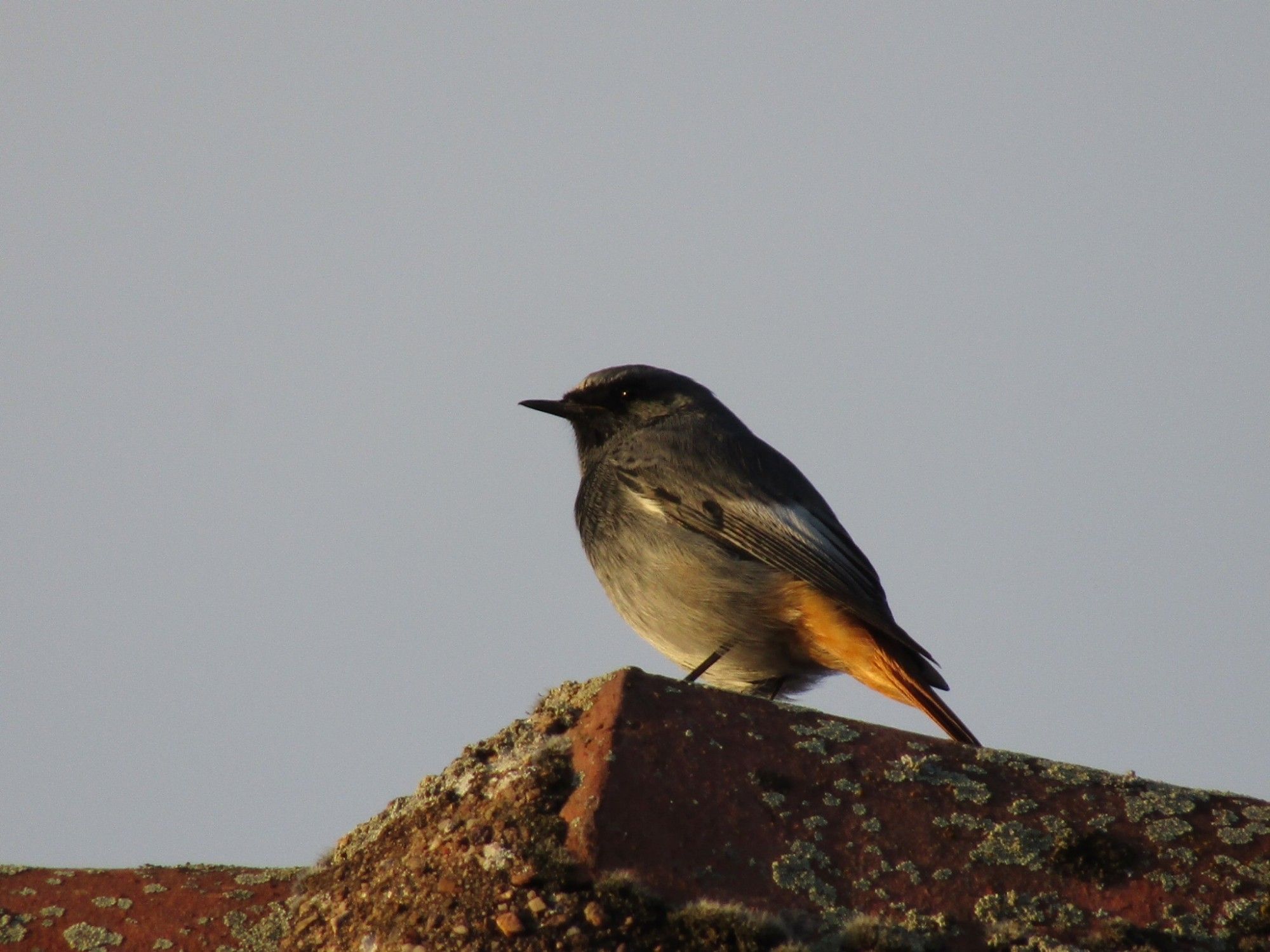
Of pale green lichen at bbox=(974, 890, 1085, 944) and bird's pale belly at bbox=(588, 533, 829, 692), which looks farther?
bird's pale belly at bbox=(588, 533, 829, 692)

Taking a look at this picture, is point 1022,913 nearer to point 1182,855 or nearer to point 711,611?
point 1182,855

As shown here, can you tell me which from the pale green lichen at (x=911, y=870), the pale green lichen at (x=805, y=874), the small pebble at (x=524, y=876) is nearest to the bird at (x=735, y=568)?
the pale green lichen at (x=911, y=870)

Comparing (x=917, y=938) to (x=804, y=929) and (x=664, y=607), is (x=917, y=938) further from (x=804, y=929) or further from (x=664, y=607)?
(x=664, y=607)

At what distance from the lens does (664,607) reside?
707cm

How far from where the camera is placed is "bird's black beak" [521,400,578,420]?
8344 millimetres

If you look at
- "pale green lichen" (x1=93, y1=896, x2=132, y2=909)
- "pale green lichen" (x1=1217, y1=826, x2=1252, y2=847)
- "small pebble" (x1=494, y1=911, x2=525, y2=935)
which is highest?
"pale green lichen" (x1=93, y1=896, x2=132, y2=909)

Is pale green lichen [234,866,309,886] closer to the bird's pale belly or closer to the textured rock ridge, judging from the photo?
the textured rock ridge

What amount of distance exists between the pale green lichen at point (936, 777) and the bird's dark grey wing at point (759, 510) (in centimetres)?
236

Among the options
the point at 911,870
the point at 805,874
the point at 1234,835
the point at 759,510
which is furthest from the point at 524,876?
the point at 759,510

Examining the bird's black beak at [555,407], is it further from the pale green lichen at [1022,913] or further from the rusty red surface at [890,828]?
the pale green lichen at [1022,913]

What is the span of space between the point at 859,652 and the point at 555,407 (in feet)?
8.50

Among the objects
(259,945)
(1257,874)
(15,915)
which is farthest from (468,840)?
(1257,874)

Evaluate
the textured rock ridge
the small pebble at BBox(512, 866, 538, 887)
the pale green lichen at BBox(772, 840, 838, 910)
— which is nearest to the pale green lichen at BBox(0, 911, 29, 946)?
the textured rock ridge

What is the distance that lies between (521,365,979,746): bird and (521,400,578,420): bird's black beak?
0.92 feet
